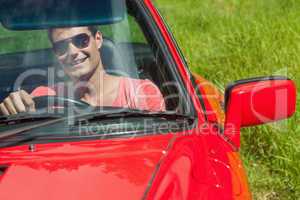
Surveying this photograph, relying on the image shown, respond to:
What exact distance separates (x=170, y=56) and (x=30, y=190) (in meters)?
1.07

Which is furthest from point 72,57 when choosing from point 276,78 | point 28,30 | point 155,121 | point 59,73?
point 276,78

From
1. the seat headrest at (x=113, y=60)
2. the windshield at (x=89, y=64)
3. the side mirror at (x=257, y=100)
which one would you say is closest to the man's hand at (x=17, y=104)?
the windshield at (x=89, y=64)

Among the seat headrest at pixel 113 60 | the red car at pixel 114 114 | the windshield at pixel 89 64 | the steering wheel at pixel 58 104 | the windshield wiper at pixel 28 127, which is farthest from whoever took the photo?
the seat headrest at pixel 113 60

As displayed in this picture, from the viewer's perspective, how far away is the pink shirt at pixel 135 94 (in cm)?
278

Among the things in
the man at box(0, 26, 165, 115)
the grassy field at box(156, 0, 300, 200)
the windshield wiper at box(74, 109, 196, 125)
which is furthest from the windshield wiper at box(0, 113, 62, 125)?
the grassy field at box(156, 0, 300, 200)

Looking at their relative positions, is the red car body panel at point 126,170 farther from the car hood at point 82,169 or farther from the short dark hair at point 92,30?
the short dark hair at point 92,30

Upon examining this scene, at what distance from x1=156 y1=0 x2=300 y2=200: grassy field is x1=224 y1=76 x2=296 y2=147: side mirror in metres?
1.56

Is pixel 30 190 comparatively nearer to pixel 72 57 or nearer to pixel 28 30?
pixel 72 57

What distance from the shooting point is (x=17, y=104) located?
2.74m

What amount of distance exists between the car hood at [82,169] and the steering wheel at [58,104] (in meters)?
0.23

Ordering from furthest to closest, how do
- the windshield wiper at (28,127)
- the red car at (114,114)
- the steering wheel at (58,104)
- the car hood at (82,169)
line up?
the steering wheel at (58,104) → the windshield wiper at (28,127) → the red car at (114,114) → the car hood at (82,169)

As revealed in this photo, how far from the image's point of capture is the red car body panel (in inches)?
84.3

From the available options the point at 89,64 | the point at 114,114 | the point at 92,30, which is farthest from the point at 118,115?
the point at 92,30

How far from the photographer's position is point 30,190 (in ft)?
7.00
